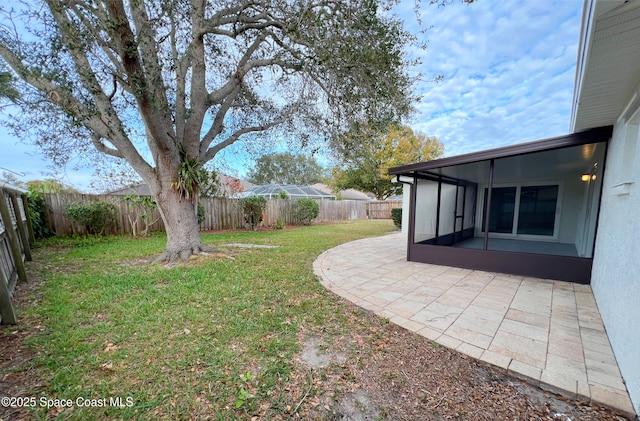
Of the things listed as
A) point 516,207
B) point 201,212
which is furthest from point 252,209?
point 516,207

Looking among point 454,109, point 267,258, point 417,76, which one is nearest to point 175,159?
point 267,258

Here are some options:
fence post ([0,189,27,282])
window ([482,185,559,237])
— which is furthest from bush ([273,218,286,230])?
window ([482,185,559,237])

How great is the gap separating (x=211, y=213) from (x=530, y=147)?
10422 mm

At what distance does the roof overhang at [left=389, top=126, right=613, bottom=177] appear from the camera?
351cm

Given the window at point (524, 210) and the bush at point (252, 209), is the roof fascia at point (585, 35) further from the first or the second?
the bush at point (252, 209)

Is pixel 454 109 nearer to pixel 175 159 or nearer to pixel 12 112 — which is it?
pixel 175 159

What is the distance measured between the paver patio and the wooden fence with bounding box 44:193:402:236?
6990 mm

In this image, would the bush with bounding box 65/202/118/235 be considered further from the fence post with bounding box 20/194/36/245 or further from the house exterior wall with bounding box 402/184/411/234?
the house exterior wall with bounding box 402/184/411/234

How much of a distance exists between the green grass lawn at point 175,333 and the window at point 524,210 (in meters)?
7.32

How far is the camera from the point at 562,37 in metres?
3.17

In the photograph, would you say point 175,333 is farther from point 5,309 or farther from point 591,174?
point 591,174

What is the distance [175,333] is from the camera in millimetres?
2396

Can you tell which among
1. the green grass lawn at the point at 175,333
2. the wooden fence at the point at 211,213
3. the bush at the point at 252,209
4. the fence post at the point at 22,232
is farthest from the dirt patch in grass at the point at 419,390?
the wooden fence at the point at 211,213

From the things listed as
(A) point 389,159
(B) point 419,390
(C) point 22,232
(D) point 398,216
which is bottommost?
(B) point 419,390
